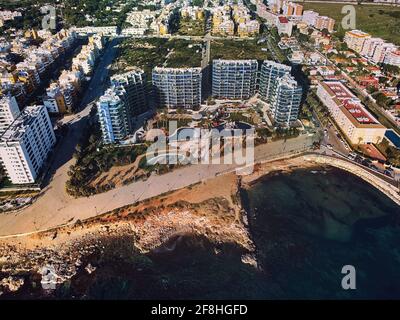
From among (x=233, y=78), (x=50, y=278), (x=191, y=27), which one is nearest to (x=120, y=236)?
(x=50, y=278)

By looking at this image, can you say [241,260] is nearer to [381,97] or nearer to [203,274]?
[203,274]

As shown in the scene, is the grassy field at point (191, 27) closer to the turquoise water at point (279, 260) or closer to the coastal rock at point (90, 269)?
the turquoise water at point (279, 260)

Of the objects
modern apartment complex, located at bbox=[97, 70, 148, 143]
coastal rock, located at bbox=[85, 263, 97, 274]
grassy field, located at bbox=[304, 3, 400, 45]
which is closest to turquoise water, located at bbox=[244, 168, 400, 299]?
coastal rock, located at bbox=[85, 263, 97, 274]

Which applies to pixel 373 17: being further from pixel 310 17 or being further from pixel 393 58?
pixel 393 58

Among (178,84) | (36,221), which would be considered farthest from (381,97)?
(36,221)

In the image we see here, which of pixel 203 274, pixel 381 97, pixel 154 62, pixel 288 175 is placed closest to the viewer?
pixel 203 274

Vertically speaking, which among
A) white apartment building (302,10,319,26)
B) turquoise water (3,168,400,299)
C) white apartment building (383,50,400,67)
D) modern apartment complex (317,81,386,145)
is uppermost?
white apartment building (302,10,319,26)

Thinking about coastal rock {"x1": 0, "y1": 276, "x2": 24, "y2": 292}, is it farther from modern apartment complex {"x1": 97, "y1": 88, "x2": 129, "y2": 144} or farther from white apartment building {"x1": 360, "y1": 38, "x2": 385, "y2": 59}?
white apartment building {"x1": 360, "y1": 38, "x2": 385, "y2": 59}
